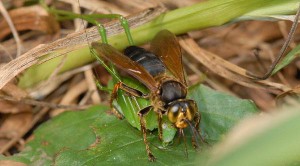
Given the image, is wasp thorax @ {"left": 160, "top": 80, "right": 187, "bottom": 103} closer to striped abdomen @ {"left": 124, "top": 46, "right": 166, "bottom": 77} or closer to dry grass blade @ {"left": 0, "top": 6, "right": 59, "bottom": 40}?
striped abdomen @ {"left": 124, "top": 46, "right": 166, "bottom": 77}

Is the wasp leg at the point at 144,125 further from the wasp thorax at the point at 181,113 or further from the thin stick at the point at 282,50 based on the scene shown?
the thin stick at the point at 282,50

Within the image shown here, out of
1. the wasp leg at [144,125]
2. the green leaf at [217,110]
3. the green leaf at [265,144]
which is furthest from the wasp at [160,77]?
the green leaf at [265,144]

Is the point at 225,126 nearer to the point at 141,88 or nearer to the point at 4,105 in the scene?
the point at 141,88

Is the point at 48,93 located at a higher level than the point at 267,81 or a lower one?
higher

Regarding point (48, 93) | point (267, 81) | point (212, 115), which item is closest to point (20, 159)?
point (48, 93)

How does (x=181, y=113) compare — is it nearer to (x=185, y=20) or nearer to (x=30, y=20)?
(x=185, y=20)

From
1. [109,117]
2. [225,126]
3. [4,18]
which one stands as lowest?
[225,126]
